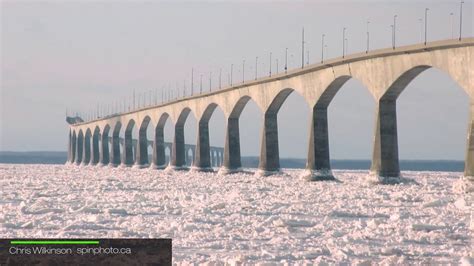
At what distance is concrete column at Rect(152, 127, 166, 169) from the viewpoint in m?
89.4

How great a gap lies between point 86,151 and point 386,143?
100446mm

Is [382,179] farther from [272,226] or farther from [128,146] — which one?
[128,146]

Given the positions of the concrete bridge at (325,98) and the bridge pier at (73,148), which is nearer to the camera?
the concrete bridge at (325,98)

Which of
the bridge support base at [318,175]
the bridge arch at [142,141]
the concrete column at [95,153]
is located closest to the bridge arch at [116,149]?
the concrete column at [95,153]

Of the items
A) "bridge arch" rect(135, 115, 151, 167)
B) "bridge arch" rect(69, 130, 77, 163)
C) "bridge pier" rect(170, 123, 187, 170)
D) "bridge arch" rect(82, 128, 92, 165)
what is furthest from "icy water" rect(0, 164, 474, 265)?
"bridge arch" rect(69, 130, 77, 163)

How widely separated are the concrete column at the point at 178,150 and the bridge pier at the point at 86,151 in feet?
181

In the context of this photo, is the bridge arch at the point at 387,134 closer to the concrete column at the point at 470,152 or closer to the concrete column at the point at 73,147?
the concrete column at the point at 470,152

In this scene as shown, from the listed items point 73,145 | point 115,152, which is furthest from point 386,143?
point 73,145

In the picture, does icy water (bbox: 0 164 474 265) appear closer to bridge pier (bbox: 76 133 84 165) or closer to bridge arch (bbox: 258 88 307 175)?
bridge arch (bbox: 258 88 307 175)

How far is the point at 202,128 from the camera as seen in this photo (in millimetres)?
74875

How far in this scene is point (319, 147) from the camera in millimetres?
49188

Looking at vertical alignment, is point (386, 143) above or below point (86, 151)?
below

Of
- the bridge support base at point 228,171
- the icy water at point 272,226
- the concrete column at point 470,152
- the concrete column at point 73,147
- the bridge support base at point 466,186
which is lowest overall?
the icy water at point 272,226

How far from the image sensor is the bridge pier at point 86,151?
135 m
